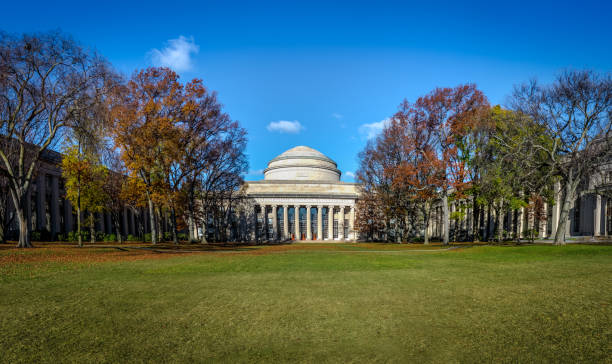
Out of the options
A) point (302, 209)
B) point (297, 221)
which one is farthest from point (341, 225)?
point (297, 221)

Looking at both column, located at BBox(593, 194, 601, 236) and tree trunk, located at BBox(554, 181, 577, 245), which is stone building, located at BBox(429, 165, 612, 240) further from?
tree trunk, located at BBox(554, 181, 577, 245)

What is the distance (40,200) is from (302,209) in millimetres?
40851

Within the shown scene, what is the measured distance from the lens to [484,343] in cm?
528

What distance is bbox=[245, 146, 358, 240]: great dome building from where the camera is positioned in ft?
205

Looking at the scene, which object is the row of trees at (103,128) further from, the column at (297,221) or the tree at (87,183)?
the column at (297,221)

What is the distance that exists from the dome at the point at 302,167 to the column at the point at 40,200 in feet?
131

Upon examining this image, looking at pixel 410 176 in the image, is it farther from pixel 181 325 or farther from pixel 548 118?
pixel 181 325

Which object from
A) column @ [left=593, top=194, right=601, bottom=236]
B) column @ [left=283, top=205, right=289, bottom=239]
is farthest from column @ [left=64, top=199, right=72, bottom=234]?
column @ [left=593, top=194, right=601, bottom=236]

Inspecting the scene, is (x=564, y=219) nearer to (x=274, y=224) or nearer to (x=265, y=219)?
(x=274, y=224)

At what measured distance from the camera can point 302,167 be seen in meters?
71.1

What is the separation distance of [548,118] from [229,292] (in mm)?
26232

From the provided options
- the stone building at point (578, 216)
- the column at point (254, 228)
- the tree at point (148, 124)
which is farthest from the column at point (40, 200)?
the stone building at point (578, 216)

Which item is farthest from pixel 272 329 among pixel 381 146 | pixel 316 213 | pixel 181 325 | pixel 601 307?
pixel 316 213

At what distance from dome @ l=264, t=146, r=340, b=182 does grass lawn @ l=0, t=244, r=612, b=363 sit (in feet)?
195
